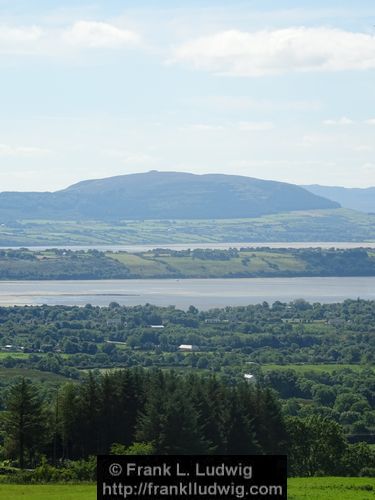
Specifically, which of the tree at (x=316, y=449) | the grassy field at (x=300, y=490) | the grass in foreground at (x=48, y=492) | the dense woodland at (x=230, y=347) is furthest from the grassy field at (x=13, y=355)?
the grass in foreground at (x=48, y=492)

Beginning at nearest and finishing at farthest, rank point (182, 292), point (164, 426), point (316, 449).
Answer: point (164, 426) < point (316, 449) < point (182, 292)

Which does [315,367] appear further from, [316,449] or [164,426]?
[164,426]

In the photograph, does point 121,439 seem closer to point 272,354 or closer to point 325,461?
point 325,461

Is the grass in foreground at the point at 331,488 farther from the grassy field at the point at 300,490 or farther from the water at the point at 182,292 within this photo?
the water at the point at 182,292

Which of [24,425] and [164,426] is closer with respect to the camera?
[164,426]

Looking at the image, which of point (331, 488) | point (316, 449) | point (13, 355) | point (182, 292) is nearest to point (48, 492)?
point (331, 488)

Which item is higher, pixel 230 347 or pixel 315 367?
pixel 315 367
